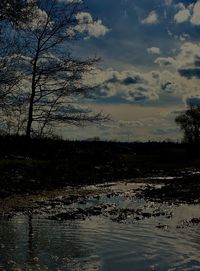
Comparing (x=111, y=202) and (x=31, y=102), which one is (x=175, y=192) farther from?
(x=31, y=102)

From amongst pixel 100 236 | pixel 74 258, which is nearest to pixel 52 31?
pixel 100 236

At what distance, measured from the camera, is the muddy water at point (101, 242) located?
8.74 meters

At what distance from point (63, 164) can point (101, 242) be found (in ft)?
52.2

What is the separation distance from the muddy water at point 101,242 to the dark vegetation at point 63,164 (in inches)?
222

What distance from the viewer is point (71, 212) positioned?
15.0 m

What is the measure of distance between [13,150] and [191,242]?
764 inches

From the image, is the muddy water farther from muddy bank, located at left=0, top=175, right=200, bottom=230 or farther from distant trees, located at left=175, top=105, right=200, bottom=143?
distant trees, located at left=175, top=105, right=200, bottom=143

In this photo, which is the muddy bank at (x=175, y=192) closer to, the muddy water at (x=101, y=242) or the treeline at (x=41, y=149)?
the muddy water at (x=101, y=242)

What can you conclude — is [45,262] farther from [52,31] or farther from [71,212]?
[52,31]

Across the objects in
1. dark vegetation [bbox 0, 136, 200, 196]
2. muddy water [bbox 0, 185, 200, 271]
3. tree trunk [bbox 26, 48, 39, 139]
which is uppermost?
tree trunk [bbox 26, 48, 39, 139]

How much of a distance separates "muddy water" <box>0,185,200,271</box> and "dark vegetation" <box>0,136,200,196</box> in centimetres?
565

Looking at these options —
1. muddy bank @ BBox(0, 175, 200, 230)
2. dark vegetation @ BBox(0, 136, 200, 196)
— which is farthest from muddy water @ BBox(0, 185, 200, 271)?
dark vegetation @ BBox(0, 136, 200, 196)

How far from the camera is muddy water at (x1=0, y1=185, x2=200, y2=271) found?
28.7ft

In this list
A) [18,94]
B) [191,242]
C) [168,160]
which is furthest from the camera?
[168,160]
